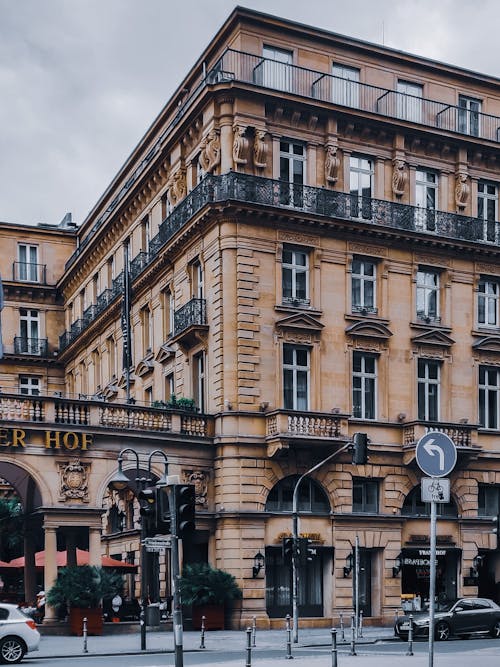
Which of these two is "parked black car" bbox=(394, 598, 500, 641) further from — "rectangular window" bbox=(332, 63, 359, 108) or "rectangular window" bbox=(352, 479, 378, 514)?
"rectangular window" bbox=(332, 63, 359, 108)

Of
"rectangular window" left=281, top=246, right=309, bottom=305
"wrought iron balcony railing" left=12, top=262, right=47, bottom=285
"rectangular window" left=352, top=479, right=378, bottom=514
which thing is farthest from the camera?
"wrought iron balcony railing" left=12, top=262, right=47, bottom=285

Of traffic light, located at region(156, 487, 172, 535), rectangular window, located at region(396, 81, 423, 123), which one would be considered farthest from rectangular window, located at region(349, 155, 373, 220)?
traffic light, located at region(156, 487, 172, 535)

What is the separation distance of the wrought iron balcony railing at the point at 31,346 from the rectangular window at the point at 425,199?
1215 inches

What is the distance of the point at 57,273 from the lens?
73.0 meters

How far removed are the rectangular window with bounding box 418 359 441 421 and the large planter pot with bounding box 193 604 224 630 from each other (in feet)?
37.9

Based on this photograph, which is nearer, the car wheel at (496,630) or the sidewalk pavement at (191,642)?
the sidewalk pavement at (191,642)

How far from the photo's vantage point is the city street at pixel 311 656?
27688mm

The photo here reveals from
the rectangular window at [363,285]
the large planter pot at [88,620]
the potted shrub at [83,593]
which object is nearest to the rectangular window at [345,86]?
the rectangular window at [363,285]

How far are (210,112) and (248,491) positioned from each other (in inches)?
570

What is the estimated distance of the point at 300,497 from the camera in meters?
44.6

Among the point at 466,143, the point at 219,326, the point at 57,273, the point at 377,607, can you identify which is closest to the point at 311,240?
the point at 219,326

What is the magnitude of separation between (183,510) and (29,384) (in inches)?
2075

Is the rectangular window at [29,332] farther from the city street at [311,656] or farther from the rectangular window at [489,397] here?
the city street at [311,656]

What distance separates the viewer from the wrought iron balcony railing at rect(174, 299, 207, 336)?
1784 inches
